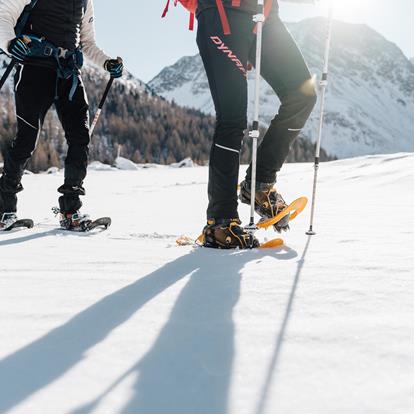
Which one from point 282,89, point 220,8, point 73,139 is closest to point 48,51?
point 73,139

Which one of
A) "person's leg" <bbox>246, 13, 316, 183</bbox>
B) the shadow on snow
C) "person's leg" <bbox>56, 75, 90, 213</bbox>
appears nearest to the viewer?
the shadow on snow

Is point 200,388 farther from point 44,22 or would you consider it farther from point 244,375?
point 44,22

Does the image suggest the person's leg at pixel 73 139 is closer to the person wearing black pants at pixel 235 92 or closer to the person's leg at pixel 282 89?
the person wearing black pants at pixel 235 92

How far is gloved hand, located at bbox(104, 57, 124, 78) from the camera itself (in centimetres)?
427

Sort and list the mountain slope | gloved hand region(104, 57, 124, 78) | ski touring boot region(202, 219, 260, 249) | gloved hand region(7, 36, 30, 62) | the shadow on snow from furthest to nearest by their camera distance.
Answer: the mountain slope < gloved hand region(104, 57, 124, 78) < gloved hand region(7, 36, 30, 62) < ski touring boot region(202, 219, 260, 249) < the shadow on snow

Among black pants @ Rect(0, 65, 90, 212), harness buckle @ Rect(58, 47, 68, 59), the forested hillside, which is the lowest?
black pants @ Rect(0, 65, 90, 212)

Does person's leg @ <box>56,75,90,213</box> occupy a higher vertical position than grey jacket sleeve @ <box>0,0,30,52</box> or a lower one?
lower

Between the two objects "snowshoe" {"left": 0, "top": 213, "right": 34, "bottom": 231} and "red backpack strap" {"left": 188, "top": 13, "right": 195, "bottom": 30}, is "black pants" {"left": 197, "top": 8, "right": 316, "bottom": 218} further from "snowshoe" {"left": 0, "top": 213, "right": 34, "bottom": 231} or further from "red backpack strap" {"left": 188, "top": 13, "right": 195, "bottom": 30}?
"snowshoe" {"left": 0, "top": 213, "right": 34, "bottom": 231}

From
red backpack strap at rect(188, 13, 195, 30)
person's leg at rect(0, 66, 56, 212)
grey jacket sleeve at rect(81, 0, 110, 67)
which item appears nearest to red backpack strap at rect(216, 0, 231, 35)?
red backpack strap at rect(188, 13, 195, 30)

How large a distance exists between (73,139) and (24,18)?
107 cm

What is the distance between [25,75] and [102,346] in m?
3.08

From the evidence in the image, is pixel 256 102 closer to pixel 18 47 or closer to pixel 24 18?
pixel 18 47

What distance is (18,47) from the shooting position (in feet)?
10.7

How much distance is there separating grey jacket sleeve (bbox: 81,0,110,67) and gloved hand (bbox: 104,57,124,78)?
0.12 m
